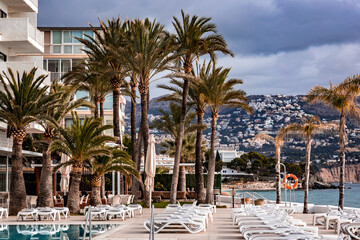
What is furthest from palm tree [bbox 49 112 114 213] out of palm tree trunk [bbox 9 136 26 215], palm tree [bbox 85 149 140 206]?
palm tree trunk [bbox 9 136 26 215]

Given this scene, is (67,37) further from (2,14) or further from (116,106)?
(116,106)

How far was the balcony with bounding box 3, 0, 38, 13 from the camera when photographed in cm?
3291

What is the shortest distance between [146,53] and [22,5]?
10104 millimetres

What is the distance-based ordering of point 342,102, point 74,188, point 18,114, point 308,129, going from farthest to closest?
1. point 308,129
2. point 342,102
3. point 74,188
4. point 18,114

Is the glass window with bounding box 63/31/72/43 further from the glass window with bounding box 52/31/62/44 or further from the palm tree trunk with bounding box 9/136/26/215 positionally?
the palm tree trunk with bounding box 9/136/26/215

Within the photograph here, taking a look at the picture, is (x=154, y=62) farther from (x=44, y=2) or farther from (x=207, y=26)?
(x=44, y=2)

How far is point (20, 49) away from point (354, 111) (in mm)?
21970

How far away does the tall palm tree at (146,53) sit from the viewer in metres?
29.7

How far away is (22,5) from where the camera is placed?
33.5 metres

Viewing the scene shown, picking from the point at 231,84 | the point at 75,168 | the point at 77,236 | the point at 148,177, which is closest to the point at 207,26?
the point at 231,84

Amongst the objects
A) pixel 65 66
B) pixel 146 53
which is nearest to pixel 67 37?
pixel 65 66

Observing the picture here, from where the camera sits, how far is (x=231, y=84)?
32750 millimetres

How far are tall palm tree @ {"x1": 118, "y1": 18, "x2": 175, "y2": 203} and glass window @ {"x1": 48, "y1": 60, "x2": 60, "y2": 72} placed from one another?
64.1 feet

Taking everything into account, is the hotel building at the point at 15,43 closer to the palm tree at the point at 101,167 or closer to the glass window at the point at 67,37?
the palm tree at the point at 101,167
